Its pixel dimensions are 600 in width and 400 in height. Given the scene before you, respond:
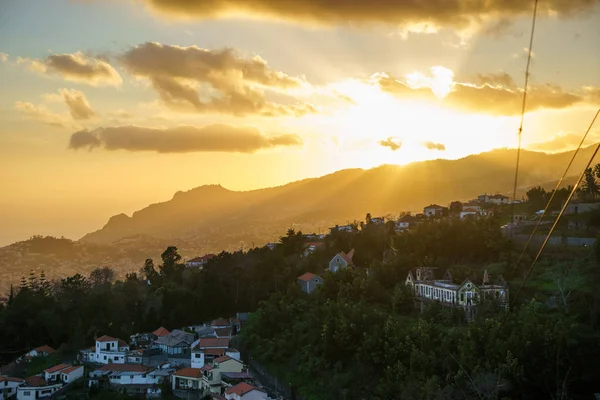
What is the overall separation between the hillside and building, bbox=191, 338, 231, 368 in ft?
205

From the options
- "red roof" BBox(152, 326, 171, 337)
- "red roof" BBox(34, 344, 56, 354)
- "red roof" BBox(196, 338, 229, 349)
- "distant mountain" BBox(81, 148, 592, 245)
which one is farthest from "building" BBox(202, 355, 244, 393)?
"distant mountain" BBox(81, 148, 592, 245)

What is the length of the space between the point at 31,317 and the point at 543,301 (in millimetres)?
22237

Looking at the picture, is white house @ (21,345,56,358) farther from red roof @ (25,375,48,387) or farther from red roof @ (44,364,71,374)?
red roof @ (25,375,48,387)

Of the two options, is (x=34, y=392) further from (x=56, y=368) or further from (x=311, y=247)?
(x=311, y=247)

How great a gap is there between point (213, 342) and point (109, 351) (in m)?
4.31

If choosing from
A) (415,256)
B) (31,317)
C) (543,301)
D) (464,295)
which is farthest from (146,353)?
(543,301)

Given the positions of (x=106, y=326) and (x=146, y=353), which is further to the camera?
(x=106, y=326)

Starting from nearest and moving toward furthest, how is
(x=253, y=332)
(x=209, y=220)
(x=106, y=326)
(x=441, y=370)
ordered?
(x=441, y=370) → (x=253, y=332) → (x=106, y=326) → (x=209, y=220)

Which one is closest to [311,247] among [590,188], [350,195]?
[590,188]

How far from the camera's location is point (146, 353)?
91.7 feet

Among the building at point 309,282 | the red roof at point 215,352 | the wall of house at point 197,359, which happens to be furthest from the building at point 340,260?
the wall of house at point 197,359

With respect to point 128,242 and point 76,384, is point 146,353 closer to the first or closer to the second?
point 76,384

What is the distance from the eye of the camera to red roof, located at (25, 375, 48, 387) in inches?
1003

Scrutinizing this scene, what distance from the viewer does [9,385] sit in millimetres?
25906
